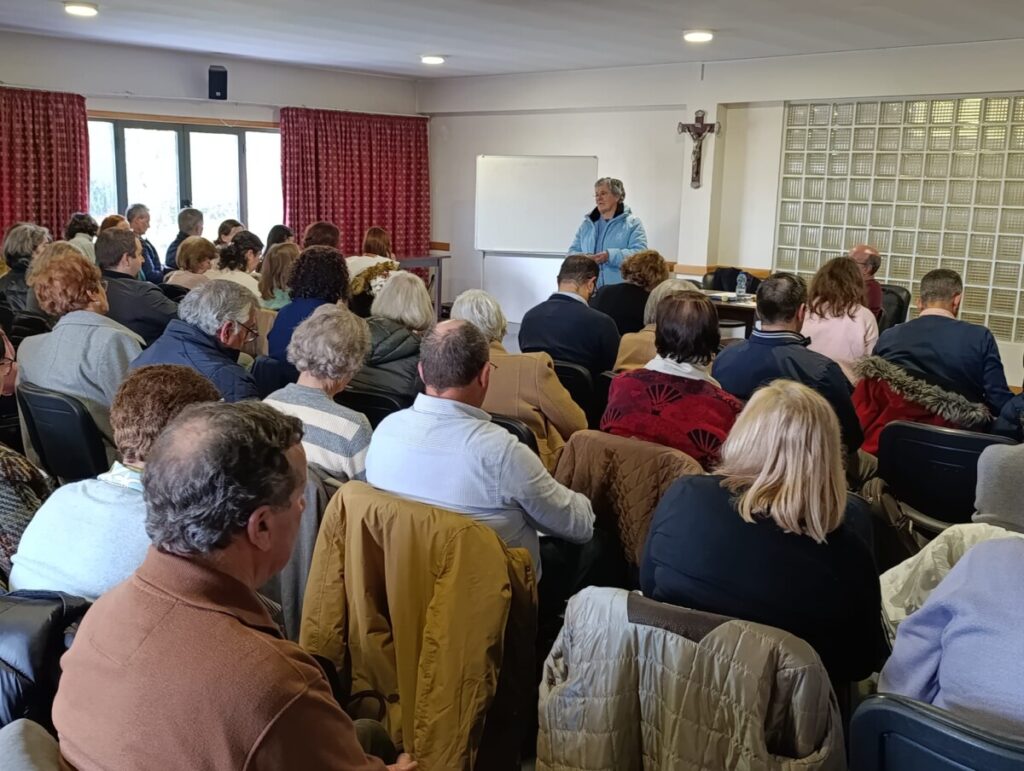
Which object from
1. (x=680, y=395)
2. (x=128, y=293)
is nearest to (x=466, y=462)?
(x=680, y=395)

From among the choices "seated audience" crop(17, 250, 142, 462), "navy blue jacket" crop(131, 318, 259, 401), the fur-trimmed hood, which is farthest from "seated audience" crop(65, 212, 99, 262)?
the fur-trimmed hood

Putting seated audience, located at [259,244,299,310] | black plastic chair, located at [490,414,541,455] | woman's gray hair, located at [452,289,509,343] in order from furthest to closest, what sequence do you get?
seated audience, located at [259,244,299,310]
woman's gray hair, located at [452,289,509,343]
black plastic chair, located at [490,414,541,455]

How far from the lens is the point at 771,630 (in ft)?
5.05

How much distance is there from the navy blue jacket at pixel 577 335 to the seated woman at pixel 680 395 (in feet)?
4.24

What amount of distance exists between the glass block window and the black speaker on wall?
16.3 feet

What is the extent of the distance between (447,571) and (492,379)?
1.53 metres

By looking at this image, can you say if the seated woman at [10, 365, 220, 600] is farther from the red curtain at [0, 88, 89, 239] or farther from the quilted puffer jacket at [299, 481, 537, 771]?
the red curtain at [0, 88, 89, 239]

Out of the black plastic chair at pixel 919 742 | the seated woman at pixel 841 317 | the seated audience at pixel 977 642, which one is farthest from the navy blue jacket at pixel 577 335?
the black plastic chair at pixel 919 742

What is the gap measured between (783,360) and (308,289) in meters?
2.03

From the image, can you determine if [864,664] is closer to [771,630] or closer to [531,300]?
[771,630]

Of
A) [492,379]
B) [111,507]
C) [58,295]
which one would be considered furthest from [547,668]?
[58,295]

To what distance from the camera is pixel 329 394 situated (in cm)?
274

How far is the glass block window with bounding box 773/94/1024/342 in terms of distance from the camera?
6957 millimetres

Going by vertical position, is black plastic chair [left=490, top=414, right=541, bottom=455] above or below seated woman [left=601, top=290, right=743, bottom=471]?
below
